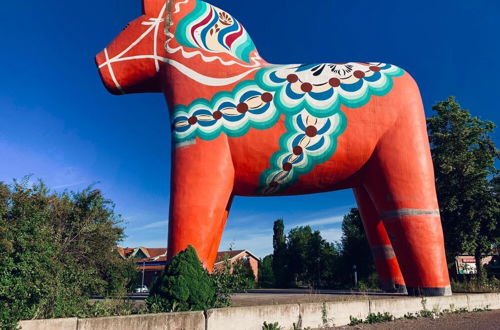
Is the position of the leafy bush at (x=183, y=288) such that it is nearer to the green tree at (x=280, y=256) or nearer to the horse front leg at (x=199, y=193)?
the horse front leg at (x=199, y=193)

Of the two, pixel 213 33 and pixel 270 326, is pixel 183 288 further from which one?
pixel 213 33

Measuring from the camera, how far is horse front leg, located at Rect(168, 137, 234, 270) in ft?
32.6

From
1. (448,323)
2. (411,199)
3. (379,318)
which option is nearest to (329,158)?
(411,199)

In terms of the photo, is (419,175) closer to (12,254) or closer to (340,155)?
(340,155)

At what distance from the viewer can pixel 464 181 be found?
2053cm

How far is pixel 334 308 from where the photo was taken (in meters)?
7.79

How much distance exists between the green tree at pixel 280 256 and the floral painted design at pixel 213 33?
32750mm

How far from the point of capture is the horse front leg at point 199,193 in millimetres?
9922

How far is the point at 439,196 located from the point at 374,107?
12.4 m

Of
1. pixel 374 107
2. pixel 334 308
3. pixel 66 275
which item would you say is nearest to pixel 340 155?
pixel 374 107

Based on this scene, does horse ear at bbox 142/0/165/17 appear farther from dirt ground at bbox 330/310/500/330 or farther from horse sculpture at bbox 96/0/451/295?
dirt ground at bbox 330/310/500/330

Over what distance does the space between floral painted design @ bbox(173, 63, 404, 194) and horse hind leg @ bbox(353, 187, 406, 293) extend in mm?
3333

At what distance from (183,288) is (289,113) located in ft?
18.6

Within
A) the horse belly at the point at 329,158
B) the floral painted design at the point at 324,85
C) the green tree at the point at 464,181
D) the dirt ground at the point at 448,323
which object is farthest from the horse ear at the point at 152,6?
the green tree at the point at 464,181
